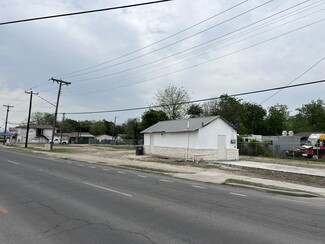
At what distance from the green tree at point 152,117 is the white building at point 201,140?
36.9 metres

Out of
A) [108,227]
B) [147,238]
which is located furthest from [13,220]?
[147,238]

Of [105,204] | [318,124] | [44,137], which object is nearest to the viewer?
[105,204]

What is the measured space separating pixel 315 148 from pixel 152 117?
39201 mm

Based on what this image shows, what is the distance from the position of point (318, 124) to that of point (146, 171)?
261 ft

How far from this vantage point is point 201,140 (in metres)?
27.2

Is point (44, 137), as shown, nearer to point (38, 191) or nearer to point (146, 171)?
point (146, 171)

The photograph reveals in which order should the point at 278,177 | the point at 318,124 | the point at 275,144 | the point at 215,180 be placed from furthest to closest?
1. the point at 318,124
2. the point at 275,144
3. the point at 278,177
4. the point at 215,180

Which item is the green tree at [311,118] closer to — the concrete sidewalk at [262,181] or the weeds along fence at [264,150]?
the weeds along fence at [264,150]

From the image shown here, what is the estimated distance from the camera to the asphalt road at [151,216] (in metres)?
5.77

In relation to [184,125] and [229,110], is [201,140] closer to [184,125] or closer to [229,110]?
[184,125]

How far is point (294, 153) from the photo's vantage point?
118 ft

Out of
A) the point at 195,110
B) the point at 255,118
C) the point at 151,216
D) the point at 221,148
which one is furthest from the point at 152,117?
the point at 151,216

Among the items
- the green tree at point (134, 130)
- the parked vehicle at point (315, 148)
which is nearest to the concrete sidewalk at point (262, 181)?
the parked vehicle at point (315, 148)

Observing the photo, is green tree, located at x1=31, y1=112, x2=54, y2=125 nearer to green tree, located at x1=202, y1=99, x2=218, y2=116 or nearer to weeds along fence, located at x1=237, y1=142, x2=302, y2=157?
green tree, located at x1=202, y1=99, x2=218, y2=116
